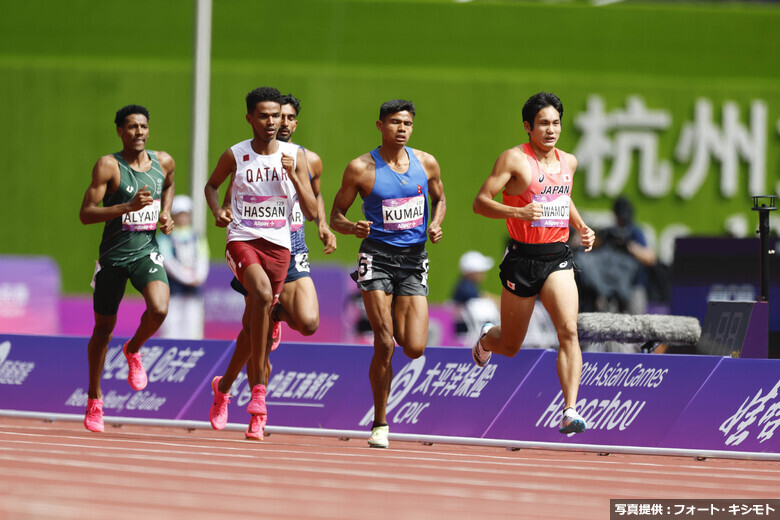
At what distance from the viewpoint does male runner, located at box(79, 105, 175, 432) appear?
38.1ft

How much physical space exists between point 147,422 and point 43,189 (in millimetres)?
15690

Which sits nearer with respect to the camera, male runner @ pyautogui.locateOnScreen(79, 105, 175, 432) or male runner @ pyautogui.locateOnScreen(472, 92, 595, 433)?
male runner @ pyautogui.locateOnScreen(472, 92, 595, 433)

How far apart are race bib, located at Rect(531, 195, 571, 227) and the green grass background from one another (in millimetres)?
16613

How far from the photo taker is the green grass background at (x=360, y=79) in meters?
27.6

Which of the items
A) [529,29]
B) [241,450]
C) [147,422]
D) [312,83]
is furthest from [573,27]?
[241,450]

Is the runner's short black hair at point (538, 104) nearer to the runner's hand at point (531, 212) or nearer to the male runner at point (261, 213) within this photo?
the runner's hand at point (531, 212)

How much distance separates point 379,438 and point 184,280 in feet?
24.2

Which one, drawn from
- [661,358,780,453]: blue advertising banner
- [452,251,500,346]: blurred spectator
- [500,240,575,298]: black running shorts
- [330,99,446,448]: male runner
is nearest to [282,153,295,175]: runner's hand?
[330,99,446,448]: male runner

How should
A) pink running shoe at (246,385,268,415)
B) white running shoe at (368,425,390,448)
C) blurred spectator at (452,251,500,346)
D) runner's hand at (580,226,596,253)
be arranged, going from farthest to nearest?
blurred spectator at (452,251,500,346), white running shoe at (368,425,390,448), pink running shoe at (246,385,268,415), runner's hand at (580,226,596,253)

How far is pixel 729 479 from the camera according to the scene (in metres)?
9.20

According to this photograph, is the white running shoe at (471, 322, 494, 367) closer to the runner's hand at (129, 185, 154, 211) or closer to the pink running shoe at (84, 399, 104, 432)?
the runner's hand at (129, 185, 154, 211)

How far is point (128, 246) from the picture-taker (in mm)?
11688

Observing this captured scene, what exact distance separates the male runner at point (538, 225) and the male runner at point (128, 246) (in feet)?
8.98

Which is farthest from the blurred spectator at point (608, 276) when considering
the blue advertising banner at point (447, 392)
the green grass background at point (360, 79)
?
the green grass background at point (360, 79)
